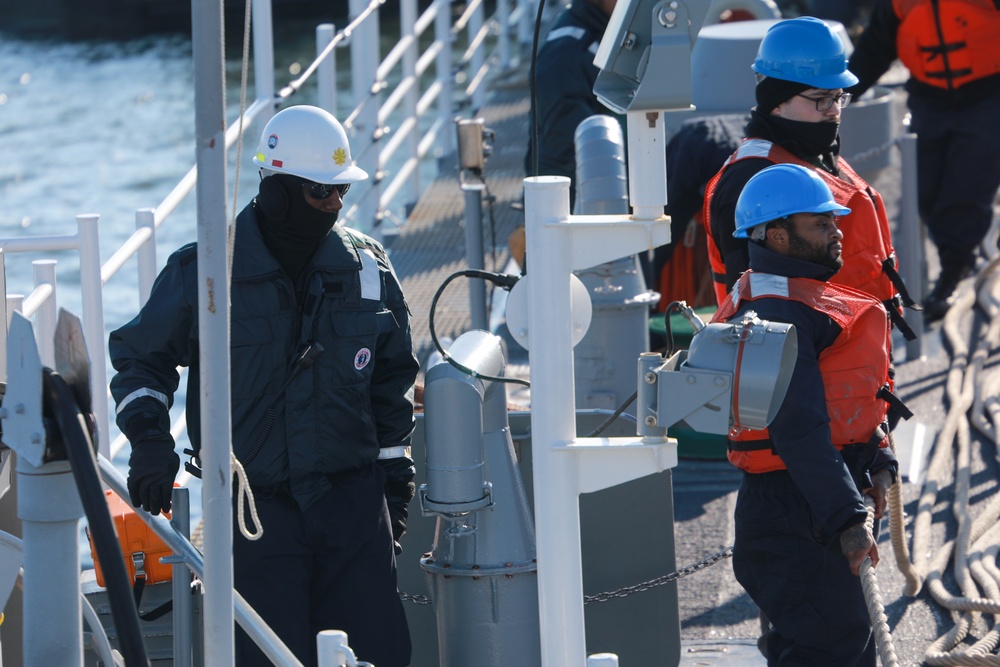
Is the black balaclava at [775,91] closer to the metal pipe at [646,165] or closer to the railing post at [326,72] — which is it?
the metal pipe at [646,165]

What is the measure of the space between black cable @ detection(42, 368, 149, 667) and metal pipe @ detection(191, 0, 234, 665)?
0.65ft

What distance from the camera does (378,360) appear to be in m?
3.70

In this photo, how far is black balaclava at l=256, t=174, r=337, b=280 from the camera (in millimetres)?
3479

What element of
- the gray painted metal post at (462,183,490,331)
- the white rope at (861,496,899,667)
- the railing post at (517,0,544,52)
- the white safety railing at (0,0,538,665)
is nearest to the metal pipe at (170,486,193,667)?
the white safety railing at (0,0,538,665)

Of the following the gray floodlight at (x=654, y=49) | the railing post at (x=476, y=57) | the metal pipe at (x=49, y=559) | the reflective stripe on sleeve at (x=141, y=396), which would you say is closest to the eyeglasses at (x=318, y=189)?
the reflective stripe on sleeve at (x=141, y=396)

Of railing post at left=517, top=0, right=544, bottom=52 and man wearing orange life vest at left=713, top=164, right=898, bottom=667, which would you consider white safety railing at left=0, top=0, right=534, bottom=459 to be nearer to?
railing post at left=517, top=0, right=544, bottom=52

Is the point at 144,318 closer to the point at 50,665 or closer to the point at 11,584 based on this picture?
the point at 11,584

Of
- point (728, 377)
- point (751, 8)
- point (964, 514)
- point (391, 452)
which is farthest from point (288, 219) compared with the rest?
point (751, 8)

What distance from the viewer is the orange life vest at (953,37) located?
6.83 meters

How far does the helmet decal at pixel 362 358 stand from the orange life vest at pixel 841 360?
88 cm

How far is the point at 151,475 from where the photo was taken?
3215 mm

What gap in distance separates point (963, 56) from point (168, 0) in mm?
22237

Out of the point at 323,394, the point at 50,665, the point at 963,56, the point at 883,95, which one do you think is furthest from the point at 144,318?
the point at 883,95

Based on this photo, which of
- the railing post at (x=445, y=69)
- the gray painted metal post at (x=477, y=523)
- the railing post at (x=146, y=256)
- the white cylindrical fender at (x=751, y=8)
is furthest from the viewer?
the railing post at (x=445, y=69)
